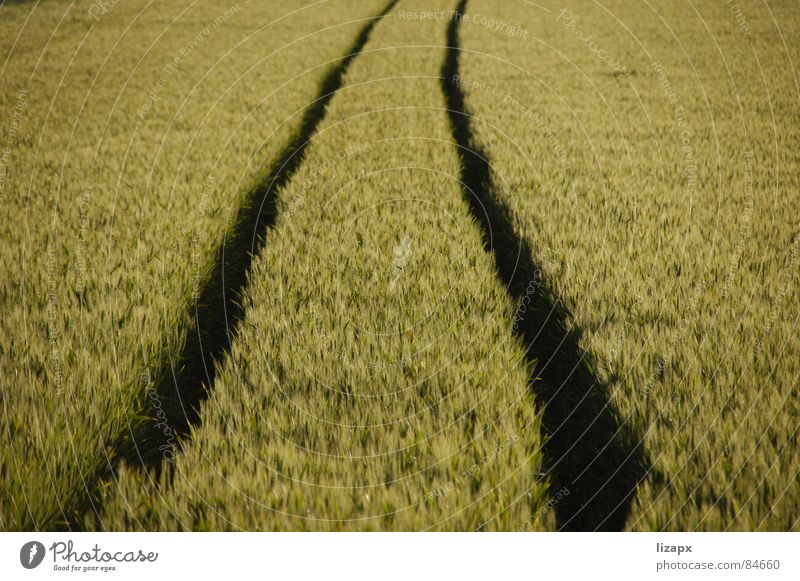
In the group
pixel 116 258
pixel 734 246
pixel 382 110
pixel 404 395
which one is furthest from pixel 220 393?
pixel 382 110

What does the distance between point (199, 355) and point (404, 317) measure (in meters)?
1.30

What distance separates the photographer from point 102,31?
11992 mm

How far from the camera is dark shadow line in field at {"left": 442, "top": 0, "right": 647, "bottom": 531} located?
1.86 metres

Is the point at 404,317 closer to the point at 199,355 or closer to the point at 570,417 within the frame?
the point at 570,417

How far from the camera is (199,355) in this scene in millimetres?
2824

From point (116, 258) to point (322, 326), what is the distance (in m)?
1.70

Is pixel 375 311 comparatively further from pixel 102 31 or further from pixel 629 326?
pixel 102 31

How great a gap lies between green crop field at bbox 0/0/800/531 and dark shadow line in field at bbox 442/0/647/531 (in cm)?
2
